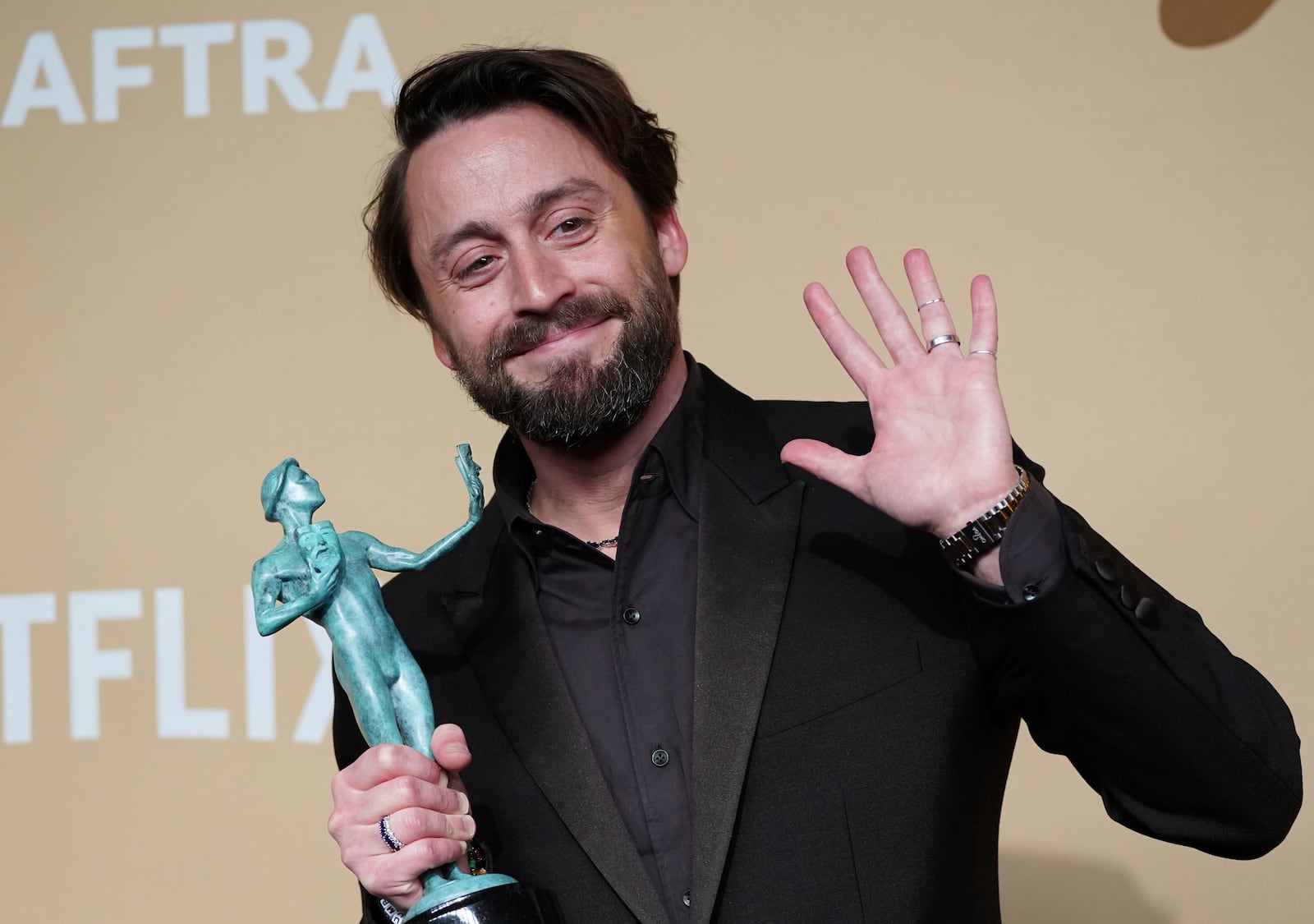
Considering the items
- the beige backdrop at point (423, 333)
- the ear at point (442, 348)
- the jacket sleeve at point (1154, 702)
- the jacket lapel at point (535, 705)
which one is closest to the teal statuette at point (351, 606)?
the jacket lapel at point (535, 705)

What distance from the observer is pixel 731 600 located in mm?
1524

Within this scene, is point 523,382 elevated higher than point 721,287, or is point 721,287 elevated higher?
point 721,287

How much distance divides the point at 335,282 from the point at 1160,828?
206cm

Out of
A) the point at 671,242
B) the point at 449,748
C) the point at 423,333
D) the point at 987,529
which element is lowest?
the point at 449,748

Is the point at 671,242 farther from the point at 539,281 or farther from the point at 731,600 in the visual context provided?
the point at 731,600

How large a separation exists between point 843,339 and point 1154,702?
46 centimetres

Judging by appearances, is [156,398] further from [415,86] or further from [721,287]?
[415,86]

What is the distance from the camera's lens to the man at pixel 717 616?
1.30 metres

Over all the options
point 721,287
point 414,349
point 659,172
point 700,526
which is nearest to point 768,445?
point 700,526

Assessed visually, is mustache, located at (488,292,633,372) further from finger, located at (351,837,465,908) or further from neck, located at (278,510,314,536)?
finger, located at (351,837,465,908)

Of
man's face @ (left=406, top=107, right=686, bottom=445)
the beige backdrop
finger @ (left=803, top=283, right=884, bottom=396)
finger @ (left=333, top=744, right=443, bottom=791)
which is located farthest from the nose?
the beige backdrop

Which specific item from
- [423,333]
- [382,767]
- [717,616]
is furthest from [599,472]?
[423,333]

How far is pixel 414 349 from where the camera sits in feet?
9.43

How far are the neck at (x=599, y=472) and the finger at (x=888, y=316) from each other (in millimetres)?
335
